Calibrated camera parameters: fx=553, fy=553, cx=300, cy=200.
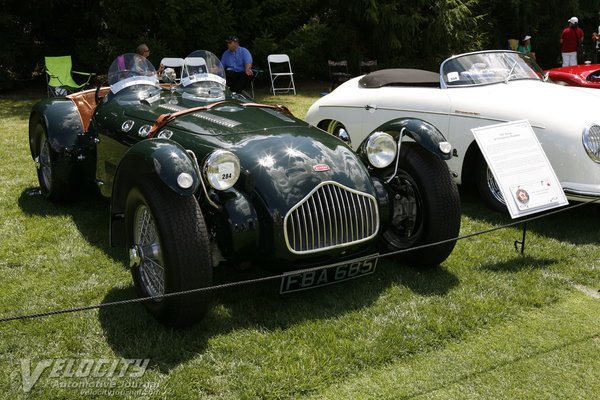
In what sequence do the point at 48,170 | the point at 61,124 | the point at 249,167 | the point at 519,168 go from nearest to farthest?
the point at 249,167
the point at 519,168
the point at 61,124
the point at 48,170

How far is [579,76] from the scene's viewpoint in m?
10.1

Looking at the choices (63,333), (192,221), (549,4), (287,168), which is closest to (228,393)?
(192,221)

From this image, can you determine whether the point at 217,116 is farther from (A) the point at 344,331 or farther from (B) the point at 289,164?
(A) the point at 344,331

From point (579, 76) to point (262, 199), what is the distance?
8.80m

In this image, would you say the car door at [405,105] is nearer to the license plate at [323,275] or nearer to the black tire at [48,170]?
the license plate at [323,275]

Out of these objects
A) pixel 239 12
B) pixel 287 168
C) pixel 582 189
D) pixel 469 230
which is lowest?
pixel 469 230

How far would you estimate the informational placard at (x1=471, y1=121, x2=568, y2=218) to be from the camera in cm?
430

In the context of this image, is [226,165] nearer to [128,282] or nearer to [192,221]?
[192,221]

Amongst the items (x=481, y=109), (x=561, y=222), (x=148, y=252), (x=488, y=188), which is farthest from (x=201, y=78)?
(x=561, y=222)

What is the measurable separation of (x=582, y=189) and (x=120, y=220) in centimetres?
394

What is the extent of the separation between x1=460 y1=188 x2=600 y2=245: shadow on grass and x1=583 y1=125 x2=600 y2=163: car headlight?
484 millimetres

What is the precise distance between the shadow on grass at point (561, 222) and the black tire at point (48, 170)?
4.15 m

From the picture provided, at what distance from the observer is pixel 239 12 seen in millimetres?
16453

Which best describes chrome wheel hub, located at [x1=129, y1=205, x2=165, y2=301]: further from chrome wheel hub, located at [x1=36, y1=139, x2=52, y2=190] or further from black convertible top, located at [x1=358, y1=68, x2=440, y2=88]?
black convertible top, located at [x1=358, y1=68, x2=440, y2=88]
